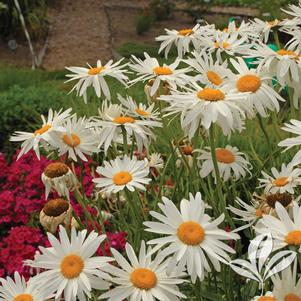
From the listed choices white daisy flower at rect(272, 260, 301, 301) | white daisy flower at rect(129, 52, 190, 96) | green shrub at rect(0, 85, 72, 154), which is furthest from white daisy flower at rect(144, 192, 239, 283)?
green shrub at rect(0, 85, 72, 154)

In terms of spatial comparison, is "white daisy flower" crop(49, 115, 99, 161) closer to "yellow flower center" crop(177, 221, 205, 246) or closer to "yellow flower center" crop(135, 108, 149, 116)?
"yellow flower center" crop(135, 108, 149, 116)

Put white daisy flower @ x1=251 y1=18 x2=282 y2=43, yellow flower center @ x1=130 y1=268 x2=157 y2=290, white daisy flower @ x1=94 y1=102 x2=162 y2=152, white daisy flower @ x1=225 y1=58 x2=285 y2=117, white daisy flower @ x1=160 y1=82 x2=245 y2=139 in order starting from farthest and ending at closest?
white daisy flower @ x1=251 y1=18 x2=282 y2=43 < white daisy flower @ x1=94 y1=102 x2=162 y2=152 < white daisy flower @ x1=225 y1=58 x2=285 y2=117 < white daisy flower @ x1=160 y1=82 x2=245 y2=139 < yellow flower center @ x1=130 y1=268 x2=157 y2=290

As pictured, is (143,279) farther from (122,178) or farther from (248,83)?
(248,83)

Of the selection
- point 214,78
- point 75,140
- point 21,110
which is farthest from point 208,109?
point 21,110

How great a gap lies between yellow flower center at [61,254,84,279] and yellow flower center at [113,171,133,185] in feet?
0.98

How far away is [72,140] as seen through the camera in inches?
66.0

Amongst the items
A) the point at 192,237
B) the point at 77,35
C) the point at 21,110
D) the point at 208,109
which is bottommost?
the point at 77,35

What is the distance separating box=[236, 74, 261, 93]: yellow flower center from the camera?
156 cm

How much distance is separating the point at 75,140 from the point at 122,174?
17 centimetres

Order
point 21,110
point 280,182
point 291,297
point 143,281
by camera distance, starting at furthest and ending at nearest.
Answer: point 21,110, point 280,182, point 143,281, point 291,297

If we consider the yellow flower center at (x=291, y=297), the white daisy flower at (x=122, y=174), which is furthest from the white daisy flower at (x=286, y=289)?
the white daisy flower at (x=122, y=174)

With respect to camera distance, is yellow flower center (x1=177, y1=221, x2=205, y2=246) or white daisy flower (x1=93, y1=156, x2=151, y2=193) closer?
yellow flower center (x1=177, y1=221, x2=205, y2=246)

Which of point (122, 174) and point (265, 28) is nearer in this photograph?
point (122, 174)

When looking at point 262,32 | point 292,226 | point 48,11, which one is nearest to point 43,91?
point 262,32
